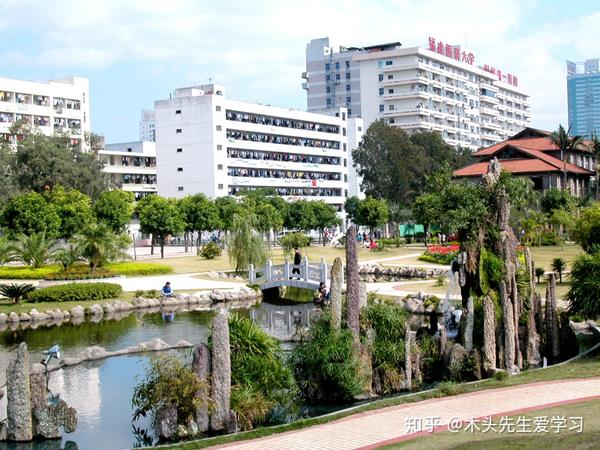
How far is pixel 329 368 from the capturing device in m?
18.5

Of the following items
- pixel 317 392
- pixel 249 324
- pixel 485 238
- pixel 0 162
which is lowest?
pixel 317 392

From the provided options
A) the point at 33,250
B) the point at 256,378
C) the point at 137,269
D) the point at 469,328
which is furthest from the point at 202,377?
the point at 33,250

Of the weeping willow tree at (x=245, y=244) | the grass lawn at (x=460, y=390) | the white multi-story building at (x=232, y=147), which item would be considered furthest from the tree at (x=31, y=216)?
the grass lawn at (x=460, y=390)

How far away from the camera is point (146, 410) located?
1706 cm

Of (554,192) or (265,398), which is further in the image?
(554,192)

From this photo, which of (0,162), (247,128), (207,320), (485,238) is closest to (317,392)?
(485,238)

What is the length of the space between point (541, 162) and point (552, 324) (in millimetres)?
57163

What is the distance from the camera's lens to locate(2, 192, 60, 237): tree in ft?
175

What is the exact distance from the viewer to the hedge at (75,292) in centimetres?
3638

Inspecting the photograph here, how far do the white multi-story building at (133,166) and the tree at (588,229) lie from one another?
236ft

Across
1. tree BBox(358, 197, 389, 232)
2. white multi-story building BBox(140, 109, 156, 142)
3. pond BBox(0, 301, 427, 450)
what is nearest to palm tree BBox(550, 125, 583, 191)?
tree BBox(358, 197, 389, 232)

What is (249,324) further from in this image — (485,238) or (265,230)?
(265,230)

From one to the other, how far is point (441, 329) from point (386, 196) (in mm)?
70351

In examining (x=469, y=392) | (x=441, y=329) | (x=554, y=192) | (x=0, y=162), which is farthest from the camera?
(x=0, y=162)
